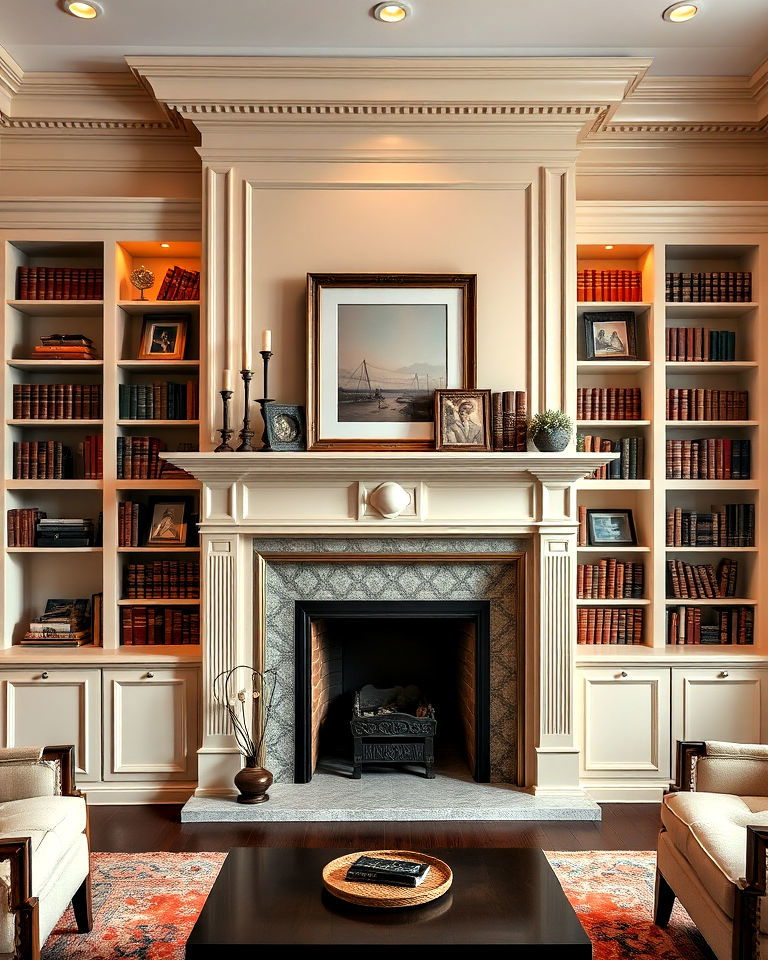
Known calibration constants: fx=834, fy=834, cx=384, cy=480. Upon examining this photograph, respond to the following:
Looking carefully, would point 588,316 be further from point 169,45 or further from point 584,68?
point 169,45

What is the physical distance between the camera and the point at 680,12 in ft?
12.0

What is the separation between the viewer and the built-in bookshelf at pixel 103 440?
Result: 430 centimetres

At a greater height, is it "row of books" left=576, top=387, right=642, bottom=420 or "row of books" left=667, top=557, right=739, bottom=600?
"row of books" left=576, top=387, right=642, bottom=420

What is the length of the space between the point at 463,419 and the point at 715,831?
2.08m

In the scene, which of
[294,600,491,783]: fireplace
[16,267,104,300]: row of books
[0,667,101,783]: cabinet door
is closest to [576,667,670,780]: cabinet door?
[294,600,491,783]: fireplace

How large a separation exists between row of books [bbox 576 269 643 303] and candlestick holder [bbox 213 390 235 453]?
77.0 inches

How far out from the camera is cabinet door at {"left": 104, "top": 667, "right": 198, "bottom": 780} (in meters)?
4.06

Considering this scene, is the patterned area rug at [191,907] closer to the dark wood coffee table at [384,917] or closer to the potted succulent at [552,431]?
the dark wood coffee table at [384,917]

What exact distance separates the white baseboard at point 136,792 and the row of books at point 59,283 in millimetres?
2482

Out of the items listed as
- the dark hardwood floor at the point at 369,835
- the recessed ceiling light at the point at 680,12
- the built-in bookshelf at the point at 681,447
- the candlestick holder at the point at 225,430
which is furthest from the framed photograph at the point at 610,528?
the recessed ceiling light at the point at 680,12

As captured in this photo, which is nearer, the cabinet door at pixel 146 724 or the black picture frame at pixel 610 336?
the cabinet door at pixel 146 724

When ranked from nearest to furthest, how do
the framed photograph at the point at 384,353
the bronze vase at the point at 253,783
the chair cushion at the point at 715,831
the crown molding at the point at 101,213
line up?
the chair cushion at the point at 715,831 → the bronze vase at the point at 253,783 → the framed photograph at the point at 384,353 → the crown molding at the point at 101,213

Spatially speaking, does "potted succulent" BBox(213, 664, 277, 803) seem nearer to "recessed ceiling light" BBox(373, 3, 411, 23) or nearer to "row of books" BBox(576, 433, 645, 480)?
"row of books" BBox(576, 433, 645, 480)

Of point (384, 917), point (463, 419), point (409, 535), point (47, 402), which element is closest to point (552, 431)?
point (463, 419)
